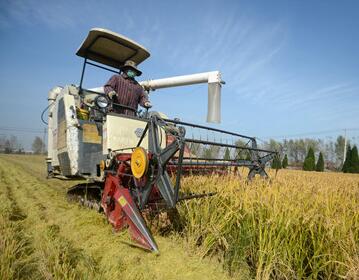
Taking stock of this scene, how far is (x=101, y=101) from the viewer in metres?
5.03

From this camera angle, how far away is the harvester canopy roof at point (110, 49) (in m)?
5.33

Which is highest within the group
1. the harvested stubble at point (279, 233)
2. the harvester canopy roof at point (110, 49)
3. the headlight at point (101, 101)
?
the harvester canopy roof at point (110, 49)

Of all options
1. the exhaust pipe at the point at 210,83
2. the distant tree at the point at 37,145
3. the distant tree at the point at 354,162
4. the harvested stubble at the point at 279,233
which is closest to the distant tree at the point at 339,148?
the distant tree at the point at 354,162

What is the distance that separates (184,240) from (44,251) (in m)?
1.48

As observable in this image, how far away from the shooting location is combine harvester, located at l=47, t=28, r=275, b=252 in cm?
327

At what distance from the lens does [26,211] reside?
185 inches

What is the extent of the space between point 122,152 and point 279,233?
2.51 m

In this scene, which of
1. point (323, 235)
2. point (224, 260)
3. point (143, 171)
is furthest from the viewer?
point (143, 171)

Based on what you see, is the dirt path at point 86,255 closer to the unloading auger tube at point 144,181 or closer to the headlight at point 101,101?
the unloading auger tube at point 144,181

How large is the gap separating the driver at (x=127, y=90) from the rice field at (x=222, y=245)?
2404mm

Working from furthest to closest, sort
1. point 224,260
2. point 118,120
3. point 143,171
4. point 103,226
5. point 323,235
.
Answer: point 118,120 → point 103,226 → point 143,171 → point 224,260 → point 323,235

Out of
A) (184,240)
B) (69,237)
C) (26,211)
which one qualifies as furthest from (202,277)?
(26,211)

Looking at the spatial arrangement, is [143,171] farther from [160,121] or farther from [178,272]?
[178,272]

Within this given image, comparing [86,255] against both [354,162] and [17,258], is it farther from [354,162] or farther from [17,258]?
[354,162]
